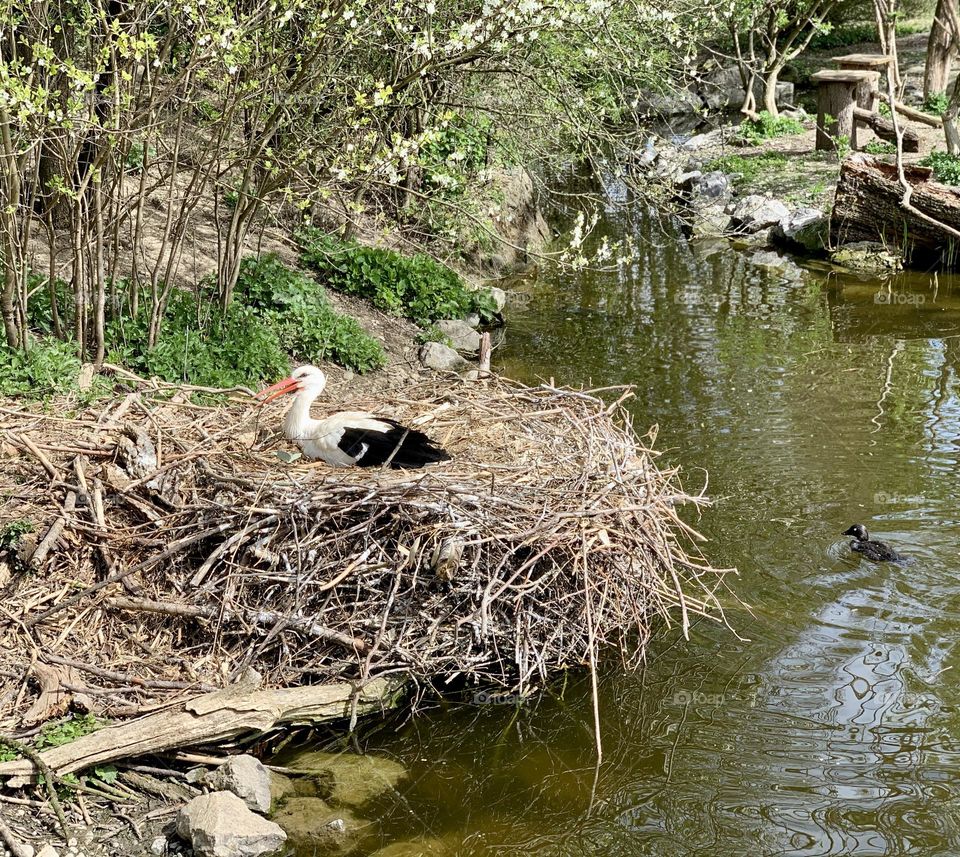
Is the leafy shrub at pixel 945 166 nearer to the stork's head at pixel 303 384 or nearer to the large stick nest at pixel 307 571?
the large stick nest at pixel 307 571

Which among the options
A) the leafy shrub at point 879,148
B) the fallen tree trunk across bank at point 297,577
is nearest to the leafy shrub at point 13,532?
the fallen tree trunk across bank at point 297,577

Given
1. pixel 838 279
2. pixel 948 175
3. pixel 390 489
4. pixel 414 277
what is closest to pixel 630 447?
pixel 390 489

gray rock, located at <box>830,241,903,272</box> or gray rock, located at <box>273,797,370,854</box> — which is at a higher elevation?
gray rock, located at <box>830,241,903,272</box>

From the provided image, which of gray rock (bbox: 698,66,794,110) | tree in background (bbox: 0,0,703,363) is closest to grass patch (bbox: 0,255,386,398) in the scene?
tree in background (bbox: 0,0,703,363)

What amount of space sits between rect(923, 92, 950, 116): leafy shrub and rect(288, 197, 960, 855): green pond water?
13329 millimetres

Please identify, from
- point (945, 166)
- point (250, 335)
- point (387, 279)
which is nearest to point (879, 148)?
point (945, 166)

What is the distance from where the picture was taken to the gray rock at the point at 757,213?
17969mm

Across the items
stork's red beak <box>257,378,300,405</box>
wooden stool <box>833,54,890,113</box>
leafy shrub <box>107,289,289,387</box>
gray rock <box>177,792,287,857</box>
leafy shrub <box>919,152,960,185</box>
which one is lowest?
gray rock <box>177,792,287,857</box>

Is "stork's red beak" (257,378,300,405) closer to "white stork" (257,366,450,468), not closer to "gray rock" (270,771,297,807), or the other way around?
"white stork" (257,366,450,468)

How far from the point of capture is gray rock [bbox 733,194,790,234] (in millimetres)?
17969

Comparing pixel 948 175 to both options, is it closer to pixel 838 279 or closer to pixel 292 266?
pixel 838 279

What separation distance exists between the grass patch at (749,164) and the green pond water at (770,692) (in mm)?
9089

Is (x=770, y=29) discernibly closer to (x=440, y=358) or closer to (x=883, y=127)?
(x=883, y=127)

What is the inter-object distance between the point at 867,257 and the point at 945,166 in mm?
2075
